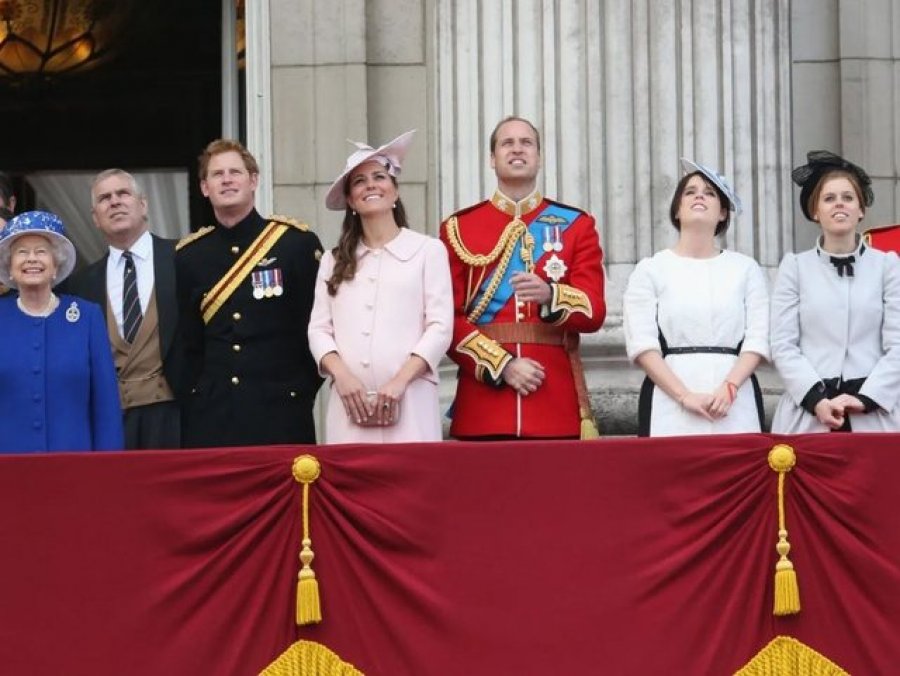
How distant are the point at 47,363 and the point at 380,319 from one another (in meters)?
1.24

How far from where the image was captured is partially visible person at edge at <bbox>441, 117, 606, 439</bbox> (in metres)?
9.74

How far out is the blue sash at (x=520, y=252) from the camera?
9883mm

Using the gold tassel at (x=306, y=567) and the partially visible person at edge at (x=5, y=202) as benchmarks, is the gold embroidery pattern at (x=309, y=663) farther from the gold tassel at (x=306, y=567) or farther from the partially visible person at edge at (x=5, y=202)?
the partially visible person at edge at (x=5, y=202)

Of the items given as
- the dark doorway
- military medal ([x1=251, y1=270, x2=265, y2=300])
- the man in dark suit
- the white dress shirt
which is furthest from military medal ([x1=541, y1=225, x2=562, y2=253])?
the dark doorway

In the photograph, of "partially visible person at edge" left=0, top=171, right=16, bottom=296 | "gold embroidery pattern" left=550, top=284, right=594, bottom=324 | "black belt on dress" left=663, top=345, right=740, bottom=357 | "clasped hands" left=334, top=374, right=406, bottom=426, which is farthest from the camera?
"partially visible person at edge" left=0, top=171, right=16, bottom=296

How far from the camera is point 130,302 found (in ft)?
33.4

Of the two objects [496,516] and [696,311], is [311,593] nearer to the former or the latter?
[496,516]

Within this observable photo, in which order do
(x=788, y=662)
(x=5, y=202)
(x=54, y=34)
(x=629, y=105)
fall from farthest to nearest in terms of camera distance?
1. (x=54, y=34)
2. (x=629, y=105)
3. (x=5, y=202)
4. (x=788, y=662)

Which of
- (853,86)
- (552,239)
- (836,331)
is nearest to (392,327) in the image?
(552,239)

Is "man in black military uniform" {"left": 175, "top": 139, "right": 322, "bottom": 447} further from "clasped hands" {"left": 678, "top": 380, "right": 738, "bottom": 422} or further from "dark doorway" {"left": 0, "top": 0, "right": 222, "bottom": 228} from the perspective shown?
"dark doorway" {"left": 0, "top": 0, "right": 222, "bottom": 228}

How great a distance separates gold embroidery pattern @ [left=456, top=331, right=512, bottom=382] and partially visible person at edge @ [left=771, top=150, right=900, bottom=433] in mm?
1041

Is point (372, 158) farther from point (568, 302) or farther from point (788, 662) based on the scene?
point (788, 662)

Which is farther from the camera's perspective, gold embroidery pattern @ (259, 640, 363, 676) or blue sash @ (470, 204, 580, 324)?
blue sash @ (470, 204, 580, 324)

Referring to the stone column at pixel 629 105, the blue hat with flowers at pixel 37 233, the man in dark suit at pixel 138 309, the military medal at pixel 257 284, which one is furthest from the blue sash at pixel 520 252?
the stone column at pixel 629 105
